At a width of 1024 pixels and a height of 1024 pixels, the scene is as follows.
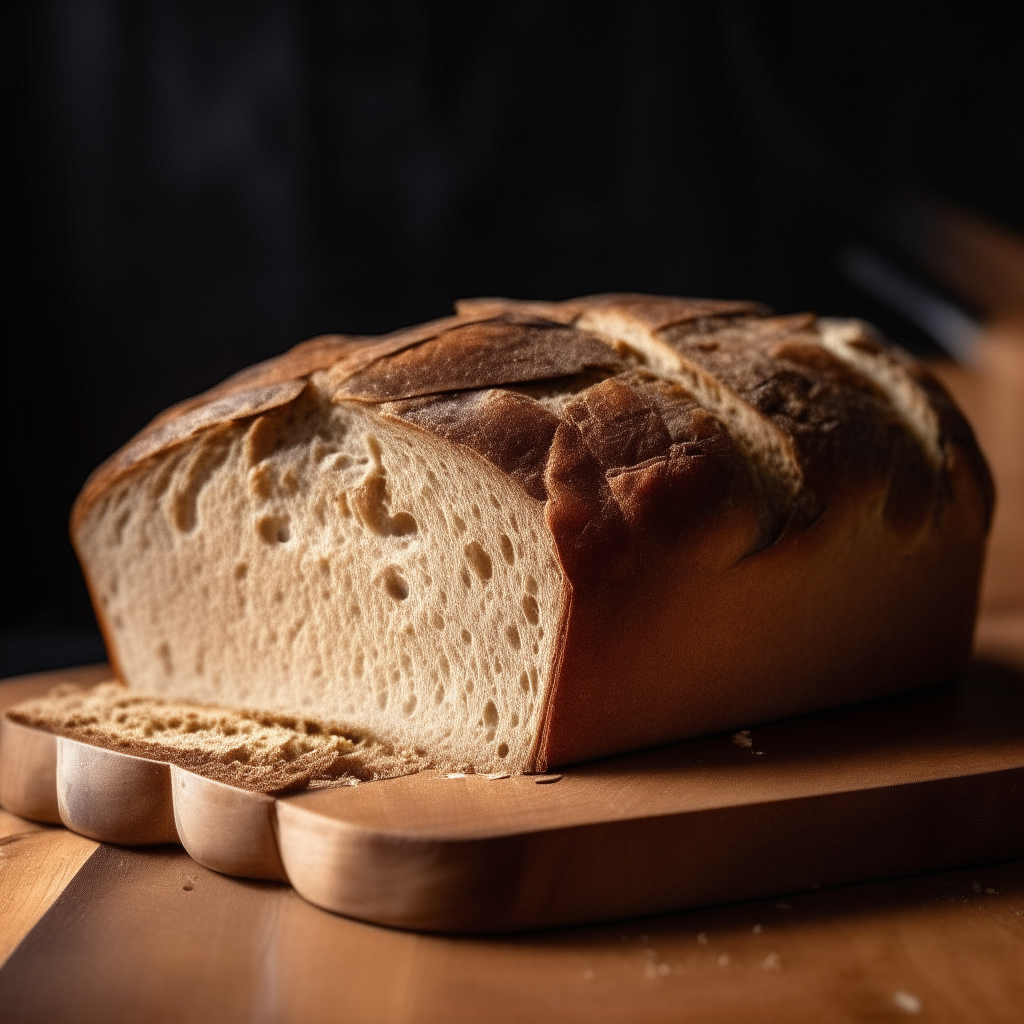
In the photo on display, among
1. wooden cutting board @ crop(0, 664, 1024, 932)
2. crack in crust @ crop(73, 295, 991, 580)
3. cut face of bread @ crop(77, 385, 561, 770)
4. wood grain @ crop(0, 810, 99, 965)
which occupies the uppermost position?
crack in crust @ crop(73, 295, 991, 580)

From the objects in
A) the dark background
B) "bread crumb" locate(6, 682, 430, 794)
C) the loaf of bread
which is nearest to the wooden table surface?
"bread crumb" locate(6, 682, 430, 794)

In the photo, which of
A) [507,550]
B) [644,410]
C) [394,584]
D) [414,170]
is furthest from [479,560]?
[414,170]

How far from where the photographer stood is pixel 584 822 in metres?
1.32

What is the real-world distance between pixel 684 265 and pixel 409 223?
0.71 meters

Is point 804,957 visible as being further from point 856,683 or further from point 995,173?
point 995,173

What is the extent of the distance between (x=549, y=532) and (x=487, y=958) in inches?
18.3

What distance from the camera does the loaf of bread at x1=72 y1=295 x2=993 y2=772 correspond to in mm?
1488

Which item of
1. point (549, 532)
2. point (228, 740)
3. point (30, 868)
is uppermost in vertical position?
point (549, 532)

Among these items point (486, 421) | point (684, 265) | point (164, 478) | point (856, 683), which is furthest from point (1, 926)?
point (684, 265)

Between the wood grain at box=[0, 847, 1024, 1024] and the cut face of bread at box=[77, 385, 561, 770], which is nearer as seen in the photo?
the wood grain at box=[0, 847, 1024, 1024]

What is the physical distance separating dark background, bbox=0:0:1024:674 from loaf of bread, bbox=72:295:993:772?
126 centimetres

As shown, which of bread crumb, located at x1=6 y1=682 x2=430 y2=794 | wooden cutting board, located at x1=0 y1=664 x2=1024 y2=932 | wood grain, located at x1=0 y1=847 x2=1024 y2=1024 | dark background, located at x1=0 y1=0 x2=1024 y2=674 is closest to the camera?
wood grain, located at x1=0 y1=847 x2=1024 y2=1024

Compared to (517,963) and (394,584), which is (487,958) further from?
(394,584)

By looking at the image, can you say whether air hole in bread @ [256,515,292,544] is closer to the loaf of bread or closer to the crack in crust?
the loaf of bread
